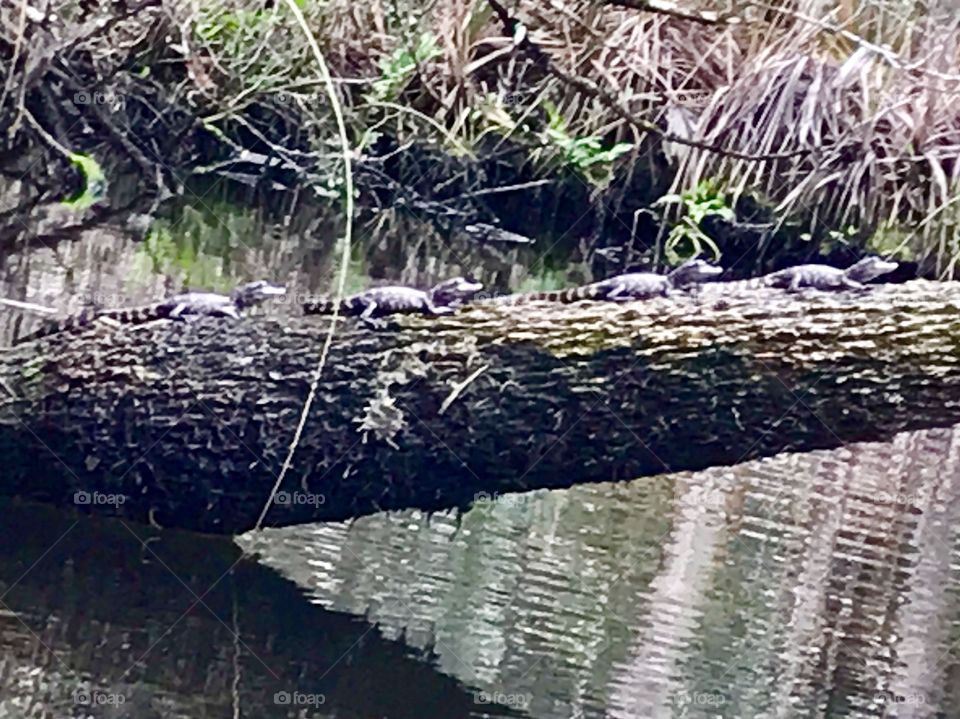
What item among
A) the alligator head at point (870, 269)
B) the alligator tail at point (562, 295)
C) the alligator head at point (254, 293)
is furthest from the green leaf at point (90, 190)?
the alligator head at point (870, 269)

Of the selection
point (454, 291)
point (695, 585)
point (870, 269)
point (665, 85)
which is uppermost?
point (665, 85)

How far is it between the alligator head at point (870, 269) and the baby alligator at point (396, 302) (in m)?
0.36

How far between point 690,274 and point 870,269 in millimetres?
164

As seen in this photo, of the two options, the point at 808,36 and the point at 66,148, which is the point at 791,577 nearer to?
the point at 808,36

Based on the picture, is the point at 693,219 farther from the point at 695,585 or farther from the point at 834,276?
the point at 695,585

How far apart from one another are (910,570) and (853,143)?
392 millimetres

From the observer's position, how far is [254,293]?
1049mm

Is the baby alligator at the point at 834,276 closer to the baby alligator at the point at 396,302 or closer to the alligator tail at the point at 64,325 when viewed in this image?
the baby alligator at the point at 396,302

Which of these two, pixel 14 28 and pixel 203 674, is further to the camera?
pixel 14 28

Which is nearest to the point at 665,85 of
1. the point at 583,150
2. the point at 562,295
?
the point at 583,150

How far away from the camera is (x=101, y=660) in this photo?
3.12ft

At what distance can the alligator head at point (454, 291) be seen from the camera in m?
1.05

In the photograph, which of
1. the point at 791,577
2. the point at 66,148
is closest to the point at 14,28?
the point at 66,148

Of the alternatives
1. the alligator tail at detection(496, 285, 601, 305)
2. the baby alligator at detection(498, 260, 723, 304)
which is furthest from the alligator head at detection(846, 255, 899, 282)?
the alligator tail at detection(496, 285, 601, 305)
